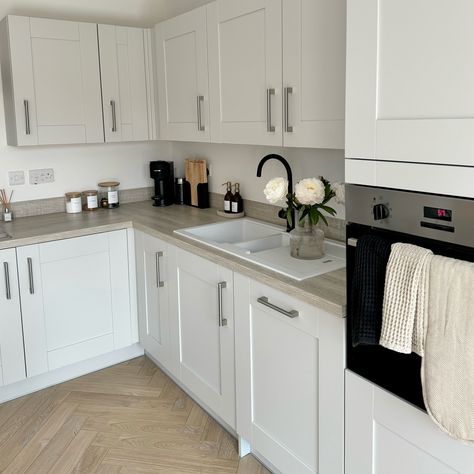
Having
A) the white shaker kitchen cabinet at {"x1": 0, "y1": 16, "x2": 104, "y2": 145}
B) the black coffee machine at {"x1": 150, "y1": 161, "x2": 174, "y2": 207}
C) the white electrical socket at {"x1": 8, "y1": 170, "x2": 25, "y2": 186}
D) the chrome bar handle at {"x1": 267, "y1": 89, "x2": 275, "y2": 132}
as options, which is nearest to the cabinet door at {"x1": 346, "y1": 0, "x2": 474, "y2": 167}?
the chrome bar handle at {"x1": 267, "y1": 89, "x2": 275, "y2": 132}

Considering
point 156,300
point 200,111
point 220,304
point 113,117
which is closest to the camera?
point 220,304

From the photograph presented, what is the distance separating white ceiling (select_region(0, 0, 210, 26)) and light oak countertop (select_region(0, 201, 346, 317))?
1.15 metres

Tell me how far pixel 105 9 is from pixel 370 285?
266cm

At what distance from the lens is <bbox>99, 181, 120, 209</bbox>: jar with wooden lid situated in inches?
130

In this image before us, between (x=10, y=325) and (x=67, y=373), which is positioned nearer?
(x=10, y=325)

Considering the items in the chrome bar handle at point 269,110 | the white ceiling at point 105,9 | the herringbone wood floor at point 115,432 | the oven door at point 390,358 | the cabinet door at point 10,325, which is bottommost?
A: the herringbone wood floor at point 115,432

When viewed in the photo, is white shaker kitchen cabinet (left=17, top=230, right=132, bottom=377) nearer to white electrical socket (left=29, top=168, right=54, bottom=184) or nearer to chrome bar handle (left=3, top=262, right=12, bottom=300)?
chrome bar handle (left=3, top=262, right=12, bottom=300)

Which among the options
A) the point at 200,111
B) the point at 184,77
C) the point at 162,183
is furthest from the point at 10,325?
the point at 184,77

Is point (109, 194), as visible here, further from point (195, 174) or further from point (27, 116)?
point (27, 116)

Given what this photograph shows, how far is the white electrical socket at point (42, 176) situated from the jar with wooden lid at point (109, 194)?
0.30 m

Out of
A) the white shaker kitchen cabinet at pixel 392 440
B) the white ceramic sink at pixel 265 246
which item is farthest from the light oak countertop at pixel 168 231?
the white shaker kitchen cabinet at pixel 392 440

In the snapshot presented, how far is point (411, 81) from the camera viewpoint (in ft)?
4.13

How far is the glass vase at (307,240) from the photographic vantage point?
2.08 m

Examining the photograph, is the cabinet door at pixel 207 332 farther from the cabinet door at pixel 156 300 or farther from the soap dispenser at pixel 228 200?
the soap dispenser at pixel 228 200
